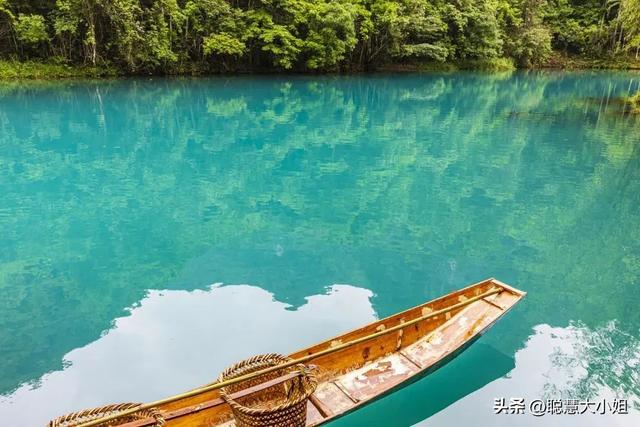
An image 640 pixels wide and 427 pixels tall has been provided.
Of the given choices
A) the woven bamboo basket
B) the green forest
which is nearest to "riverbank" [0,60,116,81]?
the green forest

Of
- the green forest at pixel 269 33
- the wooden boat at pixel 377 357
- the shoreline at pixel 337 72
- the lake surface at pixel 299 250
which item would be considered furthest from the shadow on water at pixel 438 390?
the shoreline at pixel 337 72

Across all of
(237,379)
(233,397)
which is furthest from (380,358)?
(237,379)

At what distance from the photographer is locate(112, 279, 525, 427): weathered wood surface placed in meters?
4.07

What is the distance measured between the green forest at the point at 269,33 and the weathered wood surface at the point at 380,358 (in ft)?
70.6

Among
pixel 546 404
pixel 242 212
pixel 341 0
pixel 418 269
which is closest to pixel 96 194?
pixel 242 212

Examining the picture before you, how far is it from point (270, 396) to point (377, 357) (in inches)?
50.7

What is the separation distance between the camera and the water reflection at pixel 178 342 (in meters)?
5.13

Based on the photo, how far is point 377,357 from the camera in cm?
507

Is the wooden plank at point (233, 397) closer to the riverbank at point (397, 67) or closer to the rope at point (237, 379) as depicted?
the rope at point (237, 379)

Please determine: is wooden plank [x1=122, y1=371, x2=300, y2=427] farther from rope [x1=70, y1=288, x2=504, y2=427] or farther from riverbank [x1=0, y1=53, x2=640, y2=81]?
riverbank [x1=0, y1=53, x2=640, y2=81]

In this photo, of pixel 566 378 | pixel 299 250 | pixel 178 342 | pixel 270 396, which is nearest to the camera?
pixel 270 396

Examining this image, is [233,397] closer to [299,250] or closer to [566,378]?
[566,378]

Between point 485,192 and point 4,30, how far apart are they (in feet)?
92.4

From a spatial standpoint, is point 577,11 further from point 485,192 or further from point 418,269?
point 418,269
